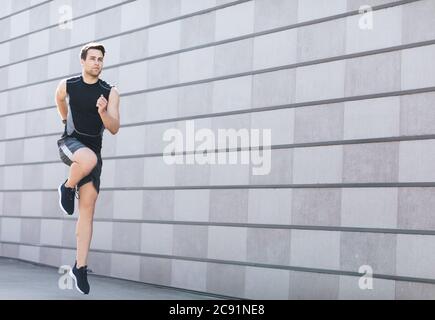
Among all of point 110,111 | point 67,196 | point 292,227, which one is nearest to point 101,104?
point 110,111

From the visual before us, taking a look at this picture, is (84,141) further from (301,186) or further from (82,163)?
(301,186)

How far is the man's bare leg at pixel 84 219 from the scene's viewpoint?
258 inches

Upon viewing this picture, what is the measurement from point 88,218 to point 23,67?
348 inches

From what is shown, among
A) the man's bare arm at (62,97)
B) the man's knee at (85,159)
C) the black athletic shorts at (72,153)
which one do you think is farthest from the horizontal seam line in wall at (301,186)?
the man's bare arm at (62,97)

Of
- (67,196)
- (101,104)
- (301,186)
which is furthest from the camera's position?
(301,186)

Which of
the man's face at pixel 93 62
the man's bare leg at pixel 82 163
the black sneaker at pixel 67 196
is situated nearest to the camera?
the man's face at pixel 93 62

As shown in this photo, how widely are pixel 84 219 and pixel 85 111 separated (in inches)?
38.7

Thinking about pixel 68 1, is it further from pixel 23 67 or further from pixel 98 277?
pixel 98 277

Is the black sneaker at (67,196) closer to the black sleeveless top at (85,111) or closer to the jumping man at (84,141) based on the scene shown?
the jumping man at (84,141)

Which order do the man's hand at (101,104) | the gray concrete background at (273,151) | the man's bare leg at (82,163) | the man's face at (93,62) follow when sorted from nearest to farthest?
the man's hand at (101,104) → the man's face at (93,62) → the man's bare leg at (82,163) → the gray concrete background at (273,151)

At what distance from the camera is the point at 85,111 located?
6.61 m

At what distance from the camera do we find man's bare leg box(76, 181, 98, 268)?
6.56 meters

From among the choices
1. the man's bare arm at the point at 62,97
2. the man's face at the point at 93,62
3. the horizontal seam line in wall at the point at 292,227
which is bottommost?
the horizontal seam line in wall at the point at 292,227

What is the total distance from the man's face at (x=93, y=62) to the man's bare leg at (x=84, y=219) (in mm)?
1025
